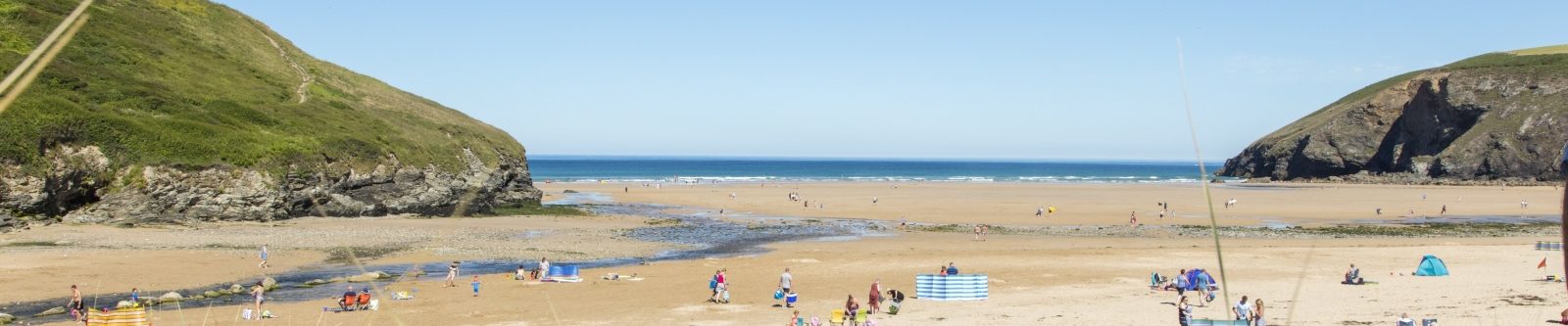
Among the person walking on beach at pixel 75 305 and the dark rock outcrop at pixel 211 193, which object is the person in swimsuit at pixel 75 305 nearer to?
the person walking on beach at pixel 75 305

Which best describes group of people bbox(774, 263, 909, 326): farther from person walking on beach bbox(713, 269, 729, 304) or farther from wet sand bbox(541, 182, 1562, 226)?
wet sand bbox(541, 182, 1562, 226)

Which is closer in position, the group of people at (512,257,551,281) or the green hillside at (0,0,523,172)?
the group of people at (512,257,551,281)

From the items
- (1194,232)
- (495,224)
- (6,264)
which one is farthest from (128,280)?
(1194,232)

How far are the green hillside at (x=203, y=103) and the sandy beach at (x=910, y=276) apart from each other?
6.32 m

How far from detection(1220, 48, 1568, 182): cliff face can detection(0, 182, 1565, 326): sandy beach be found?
225ft

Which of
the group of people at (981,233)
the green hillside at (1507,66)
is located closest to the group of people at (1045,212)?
the group of people at (981,233)

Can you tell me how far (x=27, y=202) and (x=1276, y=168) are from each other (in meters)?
150

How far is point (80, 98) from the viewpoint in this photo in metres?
50.8

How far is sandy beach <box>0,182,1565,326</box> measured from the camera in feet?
79.3

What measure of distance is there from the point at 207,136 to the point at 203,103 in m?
9.94

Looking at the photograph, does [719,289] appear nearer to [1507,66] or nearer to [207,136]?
[207,136]

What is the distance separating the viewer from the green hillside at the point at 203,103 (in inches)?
1850

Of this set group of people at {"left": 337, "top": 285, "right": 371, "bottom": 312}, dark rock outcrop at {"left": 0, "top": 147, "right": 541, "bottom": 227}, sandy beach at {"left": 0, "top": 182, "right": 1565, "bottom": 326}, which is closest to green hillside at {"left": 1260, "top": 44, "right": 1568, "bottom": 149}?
sandy beach at {"left": 0, "top": 182, "right": 1565, "bottom": 326}

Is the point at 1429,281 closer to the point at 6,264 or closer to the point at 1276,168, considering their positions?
the point at 6,264
